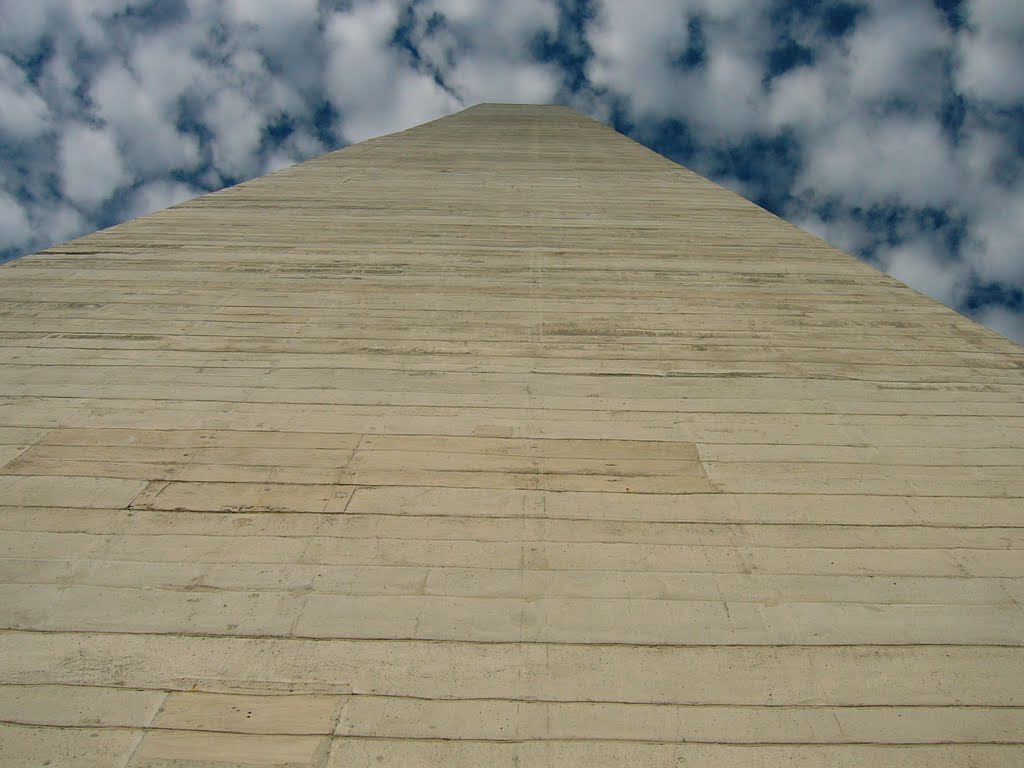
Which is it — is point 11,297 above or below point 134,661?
above

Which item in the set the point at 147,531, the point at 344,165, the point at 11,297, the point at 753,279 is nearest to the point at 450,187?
the point at 344,165

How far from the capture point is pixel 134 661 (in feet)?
3.89

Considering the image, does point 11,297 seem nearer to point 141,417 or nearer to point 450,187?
point 141,417

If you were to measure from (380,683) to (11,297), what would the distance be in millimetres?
2682

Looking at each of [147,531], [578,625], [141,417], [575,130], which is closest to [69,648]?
[147,531]

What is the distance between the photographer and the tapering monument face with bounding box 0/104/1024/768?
3.60 ft

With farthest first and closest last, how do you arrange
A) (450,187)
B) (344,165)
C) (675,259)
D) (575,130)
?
1. (575,130)
2. (344,165)
3. (450,187)
4. (675,259)

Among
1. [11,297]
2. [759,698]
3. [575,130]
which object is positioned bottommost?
[759,698]

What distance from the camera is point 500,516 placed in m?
1.54

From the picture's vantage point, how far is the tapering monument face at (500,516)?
1099 millimetres

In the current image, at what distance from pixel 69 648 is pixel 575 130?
21.8ft

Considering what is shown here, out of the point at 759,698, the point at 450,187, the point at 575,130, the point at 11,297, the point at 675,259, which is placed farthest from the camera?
the point at 575,130

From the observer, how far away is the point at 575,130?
6602 mm

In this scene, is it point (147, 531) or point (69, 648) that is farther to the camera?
point (147, 531)
